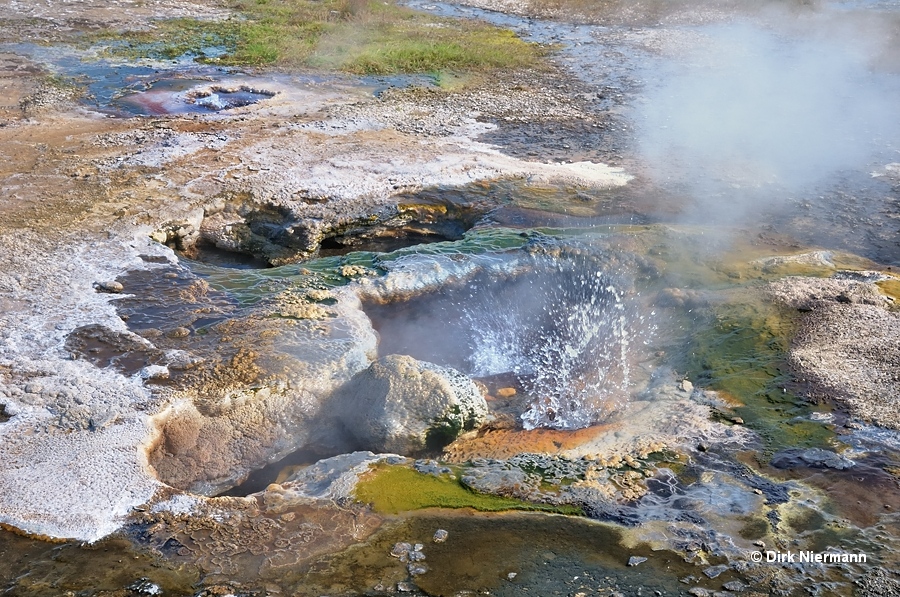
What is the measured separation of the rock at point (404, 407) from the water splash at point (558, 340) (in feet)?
1.84

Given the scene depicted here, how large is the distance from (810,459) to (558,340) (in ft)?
6.38

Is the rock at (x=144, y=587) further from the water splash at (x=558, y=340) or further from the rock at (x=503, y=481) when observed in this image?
the water splash at (x=558, y=340)

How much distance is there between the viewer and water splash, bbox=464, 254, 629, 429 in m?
4.96

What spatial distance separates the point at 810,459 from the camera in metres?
4.04

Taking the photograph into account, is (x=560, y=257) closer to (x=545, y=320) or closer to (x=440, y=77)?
(x=545, y=320)

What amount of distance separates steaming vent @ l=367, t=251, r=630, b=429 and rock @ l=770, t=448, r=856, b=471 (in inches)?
41.0

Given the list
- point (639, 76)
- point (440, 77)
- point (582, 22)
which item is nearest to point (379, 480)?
point (440, 77)

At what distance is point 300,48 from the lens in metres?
12.0

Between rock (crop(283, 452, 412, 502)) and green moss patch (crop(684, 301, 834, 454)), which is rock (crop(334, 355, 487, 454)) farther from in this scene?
green moss patch (crop(684, 301, 834, 454))

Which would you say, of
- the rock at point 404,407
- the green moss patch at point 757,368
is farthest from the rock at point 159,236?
the green moss patch at point 757,368

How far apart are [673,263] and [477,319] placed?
1663 mm

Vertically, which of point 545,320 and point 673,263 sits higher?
point 673,263


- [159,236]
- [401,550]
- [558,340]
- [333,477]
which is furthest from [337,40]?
[401,550]

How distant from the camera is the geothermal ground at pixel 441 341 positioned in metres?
3.45
